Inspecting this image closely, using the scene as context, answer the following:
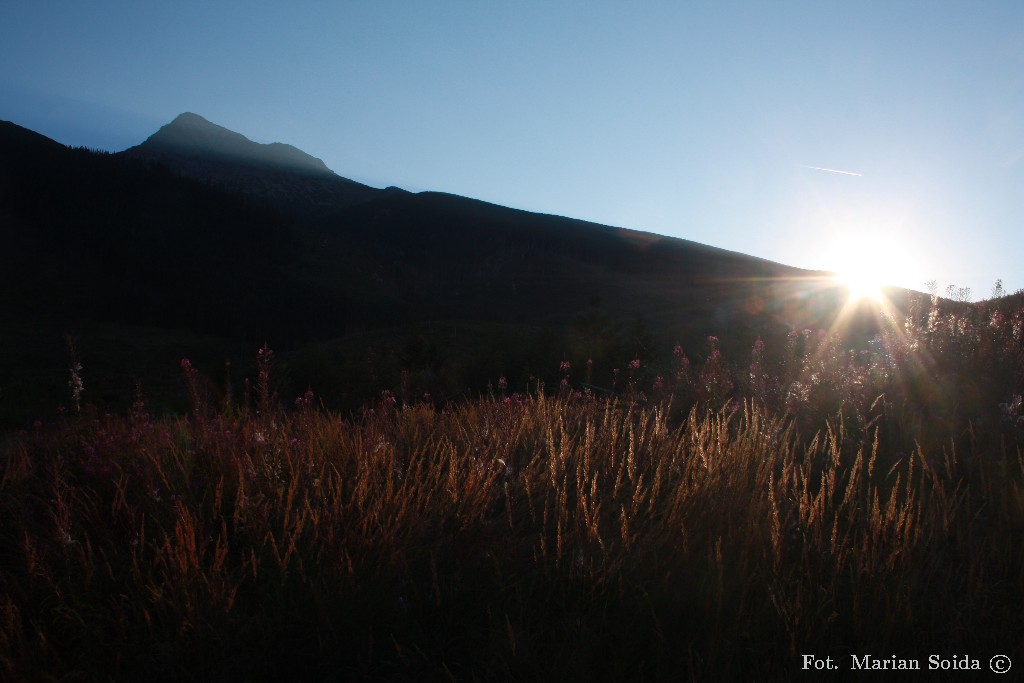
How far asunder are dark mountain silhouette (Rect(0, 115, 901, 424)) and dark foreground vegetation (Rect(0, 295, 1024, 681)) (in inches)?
1107

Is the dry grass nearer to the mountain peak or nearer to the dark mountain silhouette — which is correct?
the dark mountain silhouette

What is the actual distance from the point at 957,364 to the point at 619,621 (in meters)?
4.13

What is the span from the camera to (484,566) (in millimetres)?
2162

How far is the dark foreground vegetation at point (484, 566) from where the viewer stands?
5.92 feet

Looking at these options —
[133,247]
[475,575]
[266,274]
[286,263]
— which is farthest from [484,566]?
[133,247]

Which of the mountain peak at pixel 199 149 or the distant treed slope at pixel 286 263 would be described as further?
the mountain peak at pixel 199 149

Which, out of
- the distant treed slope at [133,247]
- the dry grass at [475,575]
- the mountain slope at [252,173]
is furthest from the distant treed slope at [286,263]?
the mountain slope at [252,173]

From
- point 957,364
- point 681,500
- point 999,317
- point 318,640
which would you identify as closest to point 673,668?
point 681,500

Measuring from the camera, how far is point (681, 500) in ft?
8.29

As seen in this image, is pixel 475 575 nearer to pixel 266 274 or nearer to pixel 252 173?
pixel 266 274

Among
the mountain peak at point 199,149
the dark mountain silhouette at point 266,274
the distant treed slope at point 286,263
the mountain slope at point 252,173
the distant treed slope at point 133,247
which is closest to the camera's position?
the dark mountain silhouette at point 266,274

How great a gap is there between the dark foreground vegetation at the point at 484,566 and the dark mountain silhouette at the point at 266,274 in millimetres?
28113

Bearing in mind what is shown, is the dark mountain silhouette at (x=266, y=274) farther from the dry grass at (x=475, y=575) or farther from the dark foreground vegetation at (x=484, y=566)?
the dry grass at (x=475, y=575)

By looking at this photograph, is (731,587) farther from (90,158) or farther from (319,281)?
(90,158)
